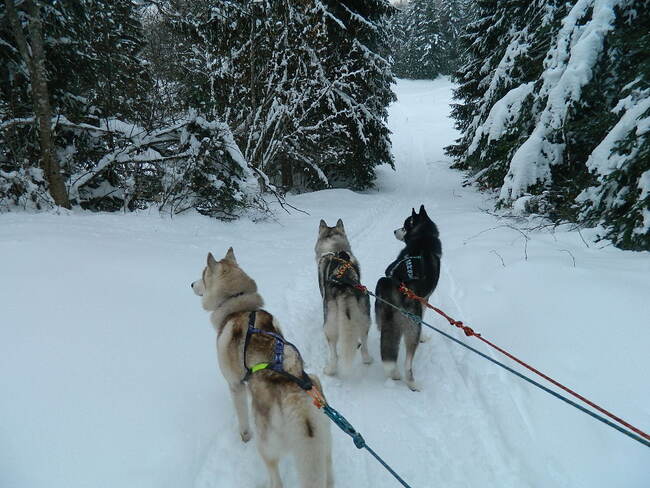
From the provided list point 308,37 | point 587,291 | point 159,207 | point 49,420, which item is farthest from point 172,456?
point 308,37

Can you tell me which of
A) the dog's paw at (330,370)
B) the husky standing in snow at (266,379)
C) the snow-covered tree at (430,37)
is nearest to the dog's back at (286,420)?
the husky standing in snow at (266,379)

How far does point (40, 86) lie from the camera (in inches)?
226

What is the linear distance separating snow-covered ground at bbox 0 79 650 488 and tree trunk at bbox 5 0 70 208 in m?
1.35

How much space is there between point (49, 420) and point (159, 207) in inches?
236

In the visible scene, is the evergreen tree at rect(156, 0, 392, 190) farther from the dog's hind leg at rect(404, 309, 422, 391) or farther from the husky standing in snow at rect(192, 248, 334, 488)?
the dog's hind leg at rect(404, 309, 422, 391)

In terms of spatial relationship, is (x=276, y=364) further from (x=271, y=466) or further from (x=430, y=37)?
(x=430, y=37)

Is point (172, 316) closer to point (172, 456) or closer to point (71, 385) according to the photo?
point (71, 385)

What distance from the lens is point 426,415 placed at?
112 inches

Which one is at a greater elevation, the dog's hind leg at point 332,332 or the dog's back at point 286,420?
the dog's back at point 286,420

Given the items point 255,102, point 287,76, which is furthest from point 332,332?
point 287,76

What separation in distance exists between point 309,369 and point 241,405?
105 centimetres

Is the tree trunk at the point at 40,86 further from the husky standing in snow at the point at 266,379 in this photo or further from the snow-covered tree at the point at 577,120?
the snow-covered tree at the point at 577,120

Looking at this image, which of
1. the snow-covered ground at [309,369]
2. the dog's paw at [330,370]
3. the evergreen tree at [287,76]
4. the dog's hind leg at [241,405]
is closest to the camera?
the snow-covered ground at [309,369]

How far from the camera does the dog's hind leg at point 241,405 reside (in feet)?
8.01
